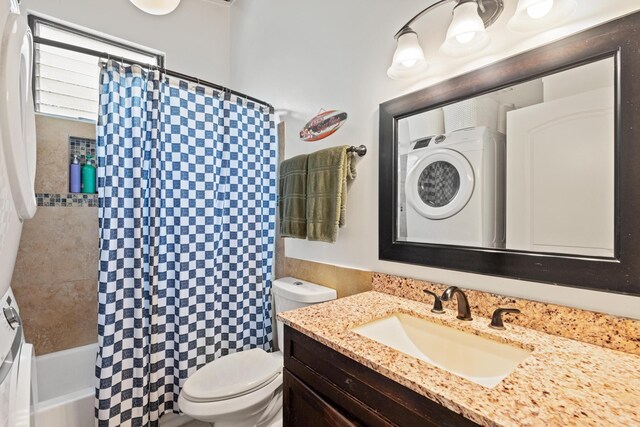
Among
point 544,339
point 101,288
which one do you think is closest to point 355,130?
point 544,339

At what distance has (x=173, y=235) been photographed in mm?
1649

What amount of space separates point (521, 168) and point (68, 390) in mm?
2814

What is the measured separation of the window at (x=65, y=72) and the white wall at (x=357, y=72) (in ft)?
3.72

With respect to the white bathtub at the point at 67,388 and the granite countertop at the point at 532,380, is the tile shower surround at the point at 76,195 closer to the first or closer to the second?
the white bathtub at the point at 67,388

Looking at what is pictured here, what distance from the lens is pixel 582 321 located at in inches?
32.9

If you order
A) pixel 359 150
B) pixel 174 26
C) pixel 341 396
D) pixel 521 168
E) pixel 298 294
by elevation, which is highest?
pixel 174 26

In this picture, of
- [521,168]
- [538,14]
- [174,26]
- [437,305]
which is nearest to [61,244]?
[174,26]

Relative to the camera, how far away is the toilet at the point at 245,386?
1.25 meters

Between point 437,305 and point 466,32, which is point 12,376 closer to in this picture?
point 437,305

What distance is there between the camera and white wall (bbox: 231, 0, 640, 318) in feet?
3.05

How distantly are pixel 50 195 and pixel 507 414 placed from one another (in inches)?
99.9

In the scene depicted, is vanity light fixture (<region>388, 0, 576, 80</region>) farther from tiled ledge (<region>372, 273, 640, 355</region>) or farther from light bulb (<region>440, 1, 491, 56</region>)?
tiled ledge (<region>372, 273, 640, 355</region>)

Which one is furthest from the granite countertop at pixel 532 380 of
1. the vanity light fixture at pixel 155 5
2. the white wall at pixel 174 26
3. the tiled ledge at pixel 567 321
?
the white wall at pixel 174 26

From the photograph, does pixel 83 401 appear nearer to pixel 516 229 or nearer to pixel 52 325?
pixel 52 325
